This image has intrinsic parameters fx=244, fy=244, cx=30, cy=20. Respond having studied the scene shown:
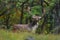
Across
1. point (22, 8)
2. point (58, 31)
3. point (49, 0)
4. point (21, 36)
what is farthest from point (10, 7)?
point (21, 36)

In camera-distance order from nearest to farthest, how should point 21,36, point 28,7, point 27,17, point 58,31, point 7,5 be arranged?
point 21,36 → point 58,31 → point 7,5 → point 28,7 → point 27,17

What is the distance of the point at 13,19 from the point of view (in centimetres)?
1371

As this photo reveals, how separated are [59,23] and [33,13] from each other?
2022 millimetres

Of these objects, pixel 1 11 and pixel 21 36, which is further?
pixel 1 11

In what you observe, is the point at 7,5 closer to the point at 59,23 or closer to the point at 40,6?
the point at 40,6

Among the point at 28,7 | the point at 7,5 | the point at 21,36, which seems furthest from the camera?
the point at 28,7

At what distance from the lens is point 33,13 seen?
12.7 metres

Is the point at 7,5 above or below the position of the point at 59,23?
above

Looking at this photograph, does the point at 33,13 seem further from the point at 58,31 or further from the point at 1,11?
the point at 58,31

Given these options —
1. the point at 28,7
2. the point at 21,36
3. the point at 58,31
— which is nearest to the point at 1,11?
the point at 28,7

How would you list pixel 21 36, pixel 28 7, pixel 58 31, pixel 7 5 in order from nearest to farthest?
pixel 21 36
pixel 58 31
pixel 7 5
pixel 28 7

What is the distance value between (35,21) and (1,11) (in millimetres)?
1850

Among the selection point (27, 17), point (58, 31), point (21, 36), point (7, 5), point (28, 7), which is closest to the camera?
point (21, 36)

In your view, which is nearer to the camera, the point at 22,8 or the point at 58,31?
the point at 58,31
